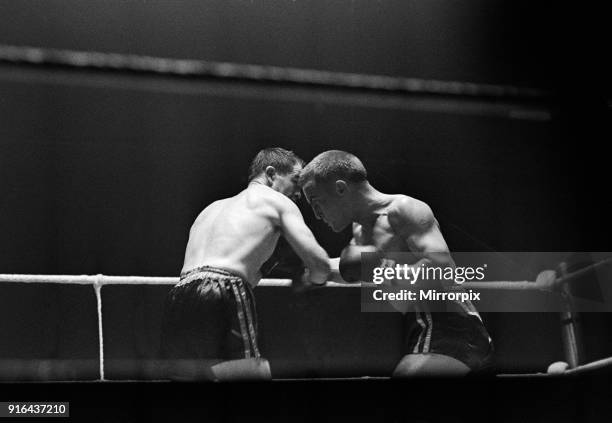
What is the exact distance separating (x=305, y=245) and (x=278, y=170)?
9.3 inches

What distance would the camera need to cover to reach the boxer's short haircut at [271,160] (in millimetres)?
2482

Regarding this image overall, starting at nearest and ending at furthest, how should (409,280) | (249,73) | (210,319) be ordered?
(210,319) < (409,280) < (249,73)

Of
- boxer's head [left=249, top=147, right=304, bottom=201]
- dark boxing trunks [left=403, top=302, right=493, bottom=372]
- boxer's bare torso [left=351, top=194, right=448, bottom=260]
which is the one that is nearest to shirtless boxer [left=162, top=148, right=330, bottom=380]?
boxer's head [left=249, top=147, right=304, bottom=201]

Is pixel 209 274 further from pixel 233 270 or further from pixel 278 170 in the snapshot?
pixel 278 170

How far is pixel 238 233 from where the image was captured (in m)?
2.42

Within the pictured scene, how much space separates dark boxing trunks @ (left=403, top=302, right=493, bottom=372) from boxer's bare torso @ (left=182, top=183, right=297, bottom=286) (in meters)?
0.45

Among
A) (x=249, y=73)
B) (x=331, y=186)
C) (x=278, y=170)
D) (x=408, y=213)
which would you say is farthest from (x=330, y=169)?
(x=249, y=73)

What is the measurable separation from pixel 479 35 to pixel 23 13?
1332 millimetres

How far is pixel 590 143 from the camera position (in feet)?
8.70

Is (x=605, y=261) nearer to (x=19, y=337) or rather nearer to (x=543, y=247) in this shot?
(x=543, y=247)

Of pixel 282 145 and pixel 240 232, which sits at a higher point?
pixel 282 145

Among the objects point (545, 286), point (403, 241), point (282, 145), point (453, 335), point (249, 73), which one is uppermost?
point (249, 73)

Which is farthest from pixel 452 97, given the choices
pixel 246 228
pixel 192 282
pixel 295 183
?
pixel 192 282

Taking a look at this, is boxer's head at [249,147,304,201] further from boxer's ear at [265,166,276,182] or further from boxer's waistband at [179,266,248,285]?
boxer's waistband at [179,266,248,285]
